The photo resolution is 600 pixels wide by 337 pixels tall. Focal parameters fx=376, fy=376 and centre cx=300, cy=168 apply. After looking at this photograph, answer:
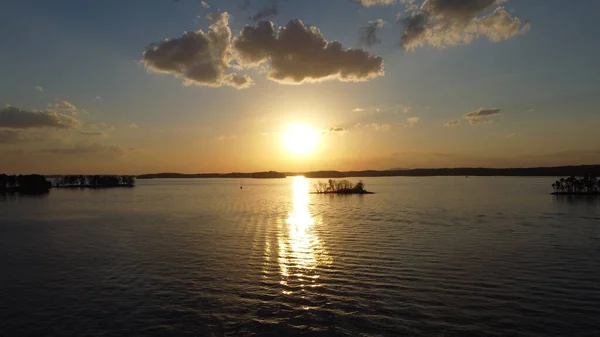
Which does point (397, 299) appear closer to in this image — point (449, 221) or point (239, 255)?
point (239, 255)

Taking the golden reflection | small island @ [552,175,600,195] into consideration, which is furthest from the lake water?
small island @ [552,175,600,195]

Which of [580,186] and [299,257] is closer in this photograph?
[299,257]

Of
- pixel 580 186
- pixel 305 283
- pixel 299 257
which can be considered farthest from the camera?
pixel 580 186

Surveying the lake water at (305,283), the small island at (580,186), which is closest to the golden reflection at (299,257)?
the lake water at (305,283)

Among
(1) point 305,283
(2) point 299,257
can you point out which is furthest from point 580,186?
(1) point 305,283

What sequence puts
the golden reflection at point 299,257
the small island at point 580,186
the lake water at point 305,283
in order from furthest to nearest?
the small island at point 580,186 < the golden reflection at point 299,257 < the lake water at point 305,283

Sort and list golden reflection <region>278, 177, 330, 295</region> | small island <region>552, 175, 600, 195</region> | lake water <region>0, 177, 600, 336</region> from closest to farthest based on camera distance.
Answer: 1. lake water <region>0, 177, 600, 336</region>
2. golden reflection <region>278, 177, 330, 295</region>
3. small island <region>552, 175, 600, 195</region>

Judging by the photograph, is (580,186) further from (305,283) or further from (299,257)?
(305,283)

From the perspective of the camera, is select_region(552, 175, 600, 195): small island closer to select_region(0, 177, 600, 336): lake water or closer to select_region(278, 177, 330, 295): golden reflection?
select_region(0, 177, 600, 336): lake water

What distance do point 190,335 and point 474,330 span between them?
13.9 metres

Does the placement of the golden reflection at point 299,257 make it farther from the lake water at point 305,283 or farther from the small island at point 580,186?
the small island at point 580,186

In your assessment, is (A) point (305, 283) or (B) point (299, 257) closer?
(A) point (305, 283)

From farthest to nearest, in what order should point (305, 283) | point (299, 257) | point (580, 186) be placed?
point (580, 186) < point (299, 257) < point (305, 283)

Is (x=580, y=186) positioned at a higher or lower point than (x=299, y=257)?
higher
